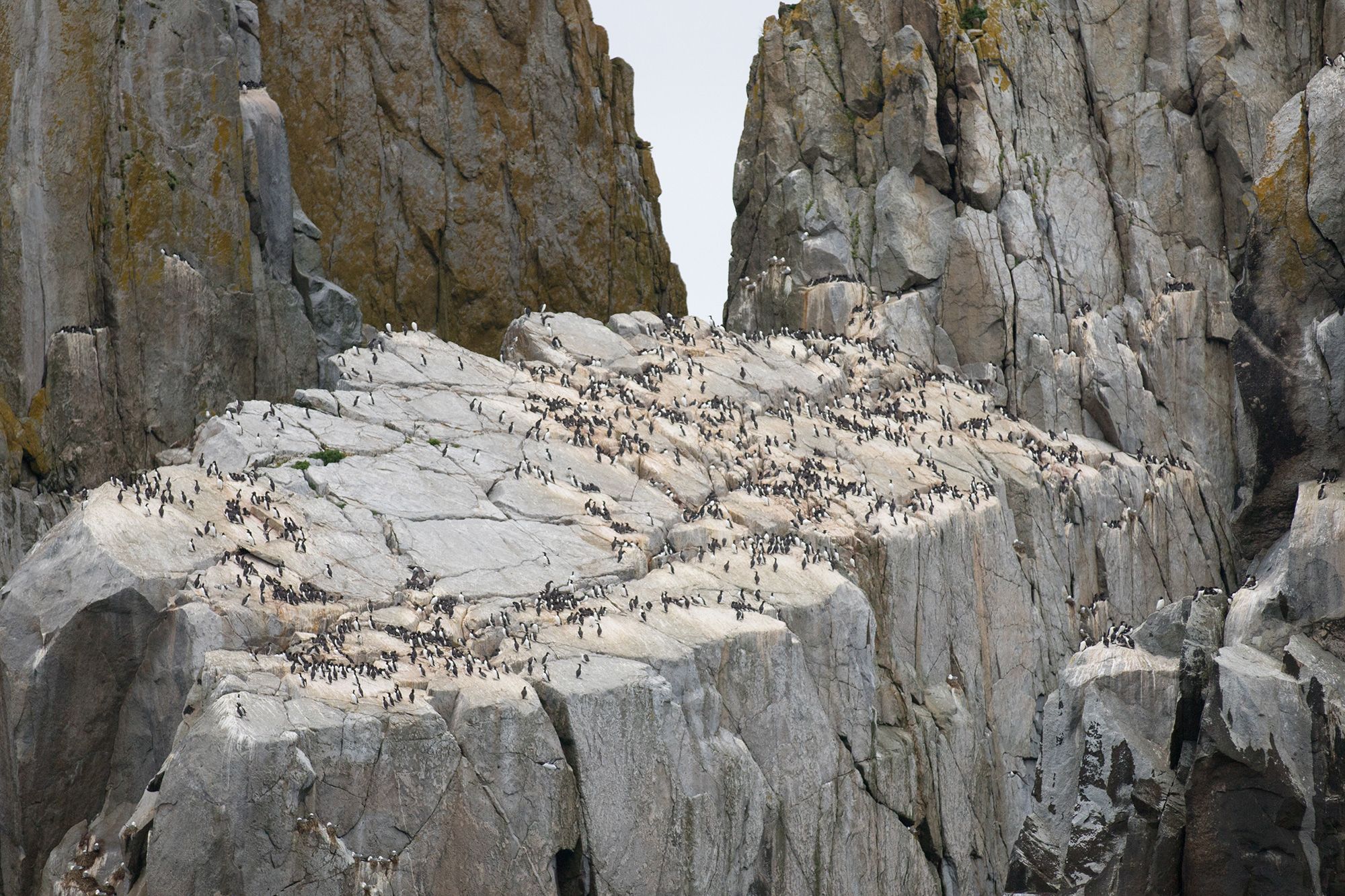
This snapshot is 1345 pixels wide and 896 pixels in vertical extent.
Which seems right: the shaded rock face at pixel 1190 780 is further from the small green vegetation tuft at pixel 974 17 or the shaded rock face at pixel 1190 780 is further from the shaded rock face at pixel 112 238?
the small green vegetation tuft at pixel 974 17

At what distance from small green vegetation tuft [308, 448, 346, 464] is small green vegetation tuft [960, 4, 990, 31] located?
29.5 metres

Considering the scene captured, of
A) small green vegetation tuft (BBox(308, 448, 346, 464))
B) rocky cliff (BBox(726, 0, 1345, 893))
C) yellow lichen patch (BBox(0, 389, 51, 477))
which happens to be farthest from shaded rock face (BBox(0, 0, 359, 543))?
rocky cliff (BBox(726, 0, 1345, 893))

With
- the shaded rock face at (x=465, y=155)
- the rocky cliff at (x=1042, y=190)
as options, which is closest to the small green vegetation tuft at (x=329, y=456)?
the shaded rock face at (x=465, y=155)

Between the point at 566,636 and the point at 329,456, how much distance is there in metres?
8.02

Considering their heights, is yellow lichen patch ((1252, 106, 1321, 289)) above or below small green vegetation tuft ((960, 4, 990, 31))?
below

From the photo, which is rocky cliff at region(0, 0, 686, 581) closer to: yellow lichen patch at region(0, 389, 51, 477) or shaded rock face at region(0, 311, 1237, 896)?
yellow lichen patch at region(0, 389, 51, 477)

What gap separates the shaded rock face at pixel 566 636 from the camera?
25.1 metres

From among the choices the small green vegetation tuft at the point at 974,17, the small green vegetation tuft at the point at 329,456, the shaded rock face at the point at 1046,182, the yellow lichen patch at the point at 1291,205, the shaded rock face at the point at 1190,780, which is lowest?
the shaded rock face at the point at 1190,780

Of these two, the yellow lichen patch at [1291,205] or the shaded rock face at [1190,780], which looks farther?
the yellow lichen patch at [1291,205]

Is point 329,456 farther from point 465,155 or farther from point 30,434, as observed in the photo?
point 465,155

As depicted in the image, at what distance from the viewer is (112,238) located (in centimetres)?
3900

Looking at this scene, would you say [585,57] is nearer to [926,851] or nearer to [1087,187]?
[1087,187]

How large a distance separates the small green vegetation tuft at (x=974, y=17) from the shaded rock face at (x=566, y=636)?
1585 cm

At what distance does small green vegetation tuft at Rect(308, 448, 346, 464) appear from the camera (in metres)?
33.2
